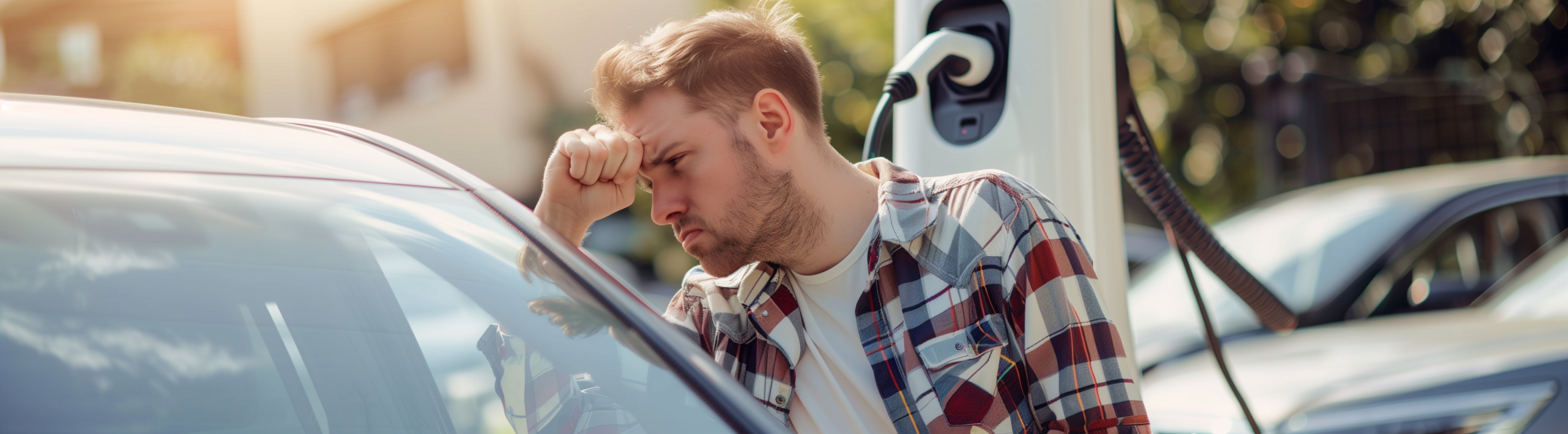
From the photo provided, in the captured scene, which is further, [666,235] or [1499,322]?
[666,235]

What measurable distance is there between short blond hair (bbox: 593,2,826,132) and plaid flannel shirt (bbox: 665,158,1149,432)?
0.93ft

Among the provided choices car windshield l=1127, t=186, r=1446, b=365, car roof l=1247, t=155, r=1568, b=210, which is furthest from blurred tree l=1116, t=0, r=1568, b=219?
car windshield l=1127, t=186, r=1446, b=365

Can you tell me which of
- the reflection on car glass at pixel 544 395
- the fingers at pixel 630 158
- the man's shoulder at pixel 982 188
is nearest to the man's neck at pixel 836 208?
the man's shoulder at pixel 982 188

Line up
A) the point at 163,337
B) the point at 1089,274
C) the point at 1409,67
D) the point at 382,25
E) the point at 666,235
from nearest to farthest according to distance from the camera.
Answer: the point at 163,337
the point at 1089,274
the point at 1409,67
the point at 666,235
the point at 382,25

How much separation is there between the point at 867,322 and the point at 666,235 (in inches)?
368

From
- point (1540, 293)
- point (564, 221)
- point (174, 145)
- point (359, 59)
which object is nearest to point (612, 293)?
point (174, 145)

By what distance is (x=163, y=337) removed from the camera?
0.96 metres

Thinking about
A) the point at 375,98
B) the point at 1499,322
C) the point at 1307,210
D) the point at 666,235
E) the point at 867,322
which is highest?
the point at 375,98

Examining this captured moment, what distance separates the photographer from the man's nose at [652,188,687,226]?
1.67 metres

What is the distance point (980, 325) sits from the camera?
1.49m

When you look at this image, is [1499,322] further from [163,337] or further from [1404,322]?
[163,337]

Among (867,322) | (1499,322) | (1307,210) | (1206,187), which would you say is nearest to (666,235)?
(1206,187)

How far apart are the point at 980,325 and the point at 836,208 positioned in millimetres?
339

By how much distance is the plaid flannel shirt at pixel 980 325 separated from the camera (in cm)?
144
